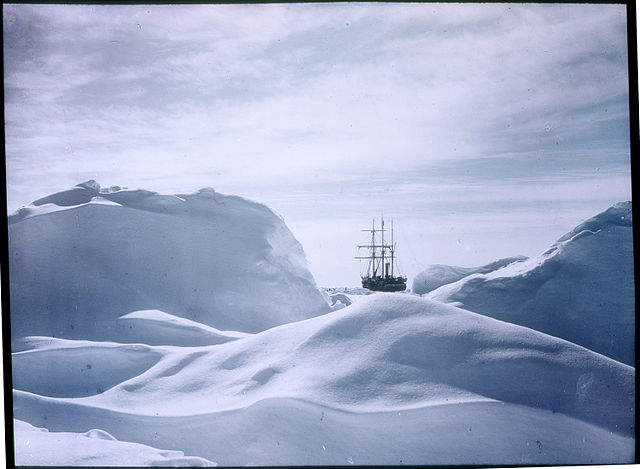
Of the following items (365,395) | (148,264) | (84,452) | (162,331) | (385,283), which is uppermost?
(148,264)

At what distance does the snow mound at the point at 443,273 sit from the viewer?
3115mm

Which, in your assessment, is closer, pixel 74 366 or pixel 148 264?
pixel 74 366

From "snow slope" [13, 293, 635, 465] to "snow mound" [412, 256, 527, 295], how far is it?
217 millimetres

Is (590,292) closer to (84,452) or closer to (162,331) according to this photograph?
(162,331)

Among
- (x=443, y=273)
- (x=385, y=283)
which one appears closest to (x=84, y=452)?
(x=385, y=283)

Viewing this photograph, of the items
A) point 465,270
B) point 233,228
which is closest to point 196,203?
point 233,228

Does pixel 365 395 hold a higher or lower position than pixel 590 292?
lower

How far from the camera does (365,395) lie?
280 centimetres

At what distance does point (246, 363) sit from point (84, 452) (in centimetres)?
89

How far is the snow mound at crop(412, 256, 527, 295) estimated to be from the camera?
3.11 metres

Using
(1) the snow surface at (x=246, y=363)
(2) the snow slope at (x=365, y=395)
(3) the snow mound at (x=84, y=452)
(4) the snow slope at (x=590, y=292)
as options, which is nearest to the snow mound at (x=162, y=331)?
(1) the snow surface at (x=246, y=363)

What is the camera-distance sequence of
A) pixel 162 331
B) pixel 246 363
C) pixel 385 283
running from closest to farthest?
pixel 246 363
pixel 162 331
pixel 385 283

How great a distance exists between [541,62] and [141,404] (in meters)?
2.81

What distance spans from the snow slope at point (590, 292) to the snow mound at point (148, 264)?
1.19 metres
